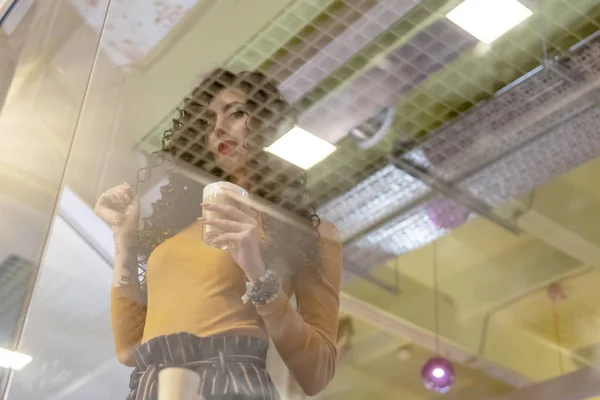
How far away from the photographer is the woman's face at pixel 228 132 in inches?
28.7

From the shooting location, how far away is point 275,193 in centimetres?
74

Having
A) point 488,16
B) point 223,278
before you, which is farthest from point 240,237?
point 488,16

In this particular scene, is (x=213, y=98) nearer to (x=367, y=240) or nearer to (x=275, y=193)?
(x=275, y=193)

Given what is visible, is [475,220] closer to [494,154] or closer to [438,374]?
[494,154]

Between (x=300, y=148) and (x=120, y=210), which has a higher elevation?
(x=300, y=148)

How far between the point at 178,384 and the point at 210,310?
0.07 m

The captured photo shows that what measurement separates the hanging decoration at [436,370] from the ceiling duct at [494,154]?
310 millimetres

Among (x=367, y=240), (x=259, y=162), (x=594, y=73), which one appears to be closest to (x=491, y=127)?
(x=594, y=73)

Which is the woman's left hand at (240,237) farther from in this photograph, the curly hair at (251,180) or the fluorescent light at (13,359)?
the fluorescent light at (13,359)

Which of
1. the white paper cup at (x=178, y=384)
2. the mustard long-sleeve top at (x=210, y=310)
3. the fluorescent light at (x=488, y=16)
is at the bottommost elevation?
the white paper cup at (x=178, y=384)

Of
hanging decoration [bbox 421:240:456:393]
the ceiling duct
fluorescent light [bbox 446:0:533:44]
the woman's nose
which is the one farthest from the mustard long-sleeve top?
hanging decoration [bbox 421:240:456:393]

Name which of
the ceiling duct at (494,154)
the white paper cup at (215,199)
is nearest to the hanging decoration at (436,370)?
the ceiling duct at (494,154)

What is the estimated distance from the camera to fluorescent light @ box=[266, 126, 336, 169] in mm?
841

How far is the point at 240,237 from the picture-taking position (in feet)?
2.13
